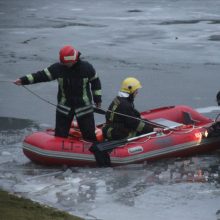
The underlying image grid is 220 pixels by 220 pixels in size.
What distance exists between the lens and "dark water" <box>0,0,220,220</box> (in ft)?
34.0

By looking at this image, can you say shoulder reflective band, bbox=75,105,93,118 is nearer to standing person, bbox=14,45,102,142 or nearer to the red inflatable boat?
standing person, bbox=14,45,102,142

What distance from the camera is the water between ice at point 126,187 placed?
32.3ft

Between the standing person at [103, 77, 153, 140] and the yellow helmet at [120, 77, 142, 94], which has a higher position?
the yellow helmet at [120, 77, 142, 94]

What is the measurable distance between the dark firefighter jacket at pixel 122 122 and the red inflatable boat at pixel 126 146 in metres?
0.15

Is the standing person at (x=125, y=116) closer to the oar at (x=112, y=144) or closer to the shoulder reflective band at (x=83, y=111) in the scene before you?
the oar at (x=112, y=144)

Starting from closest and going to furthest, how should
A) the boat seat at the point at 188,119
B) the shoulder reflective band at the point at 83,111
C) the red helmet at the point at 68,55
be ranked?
1. the red helmet at the point at 68,55
2. the shoulder reflective band at the point at 83,111
3. the boat seat at the point at 188,119

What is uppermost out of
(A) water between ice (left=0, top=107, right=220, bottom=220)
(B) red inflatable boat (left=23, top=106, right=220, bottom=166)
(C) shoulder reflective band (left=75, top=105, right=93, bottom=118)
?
(C) shoulder reflective band (left=75, top=105, right=93, bottom=118)

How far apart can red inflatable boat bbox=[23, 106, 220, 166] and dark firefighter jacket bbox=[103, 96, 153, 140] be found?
0.15 meters

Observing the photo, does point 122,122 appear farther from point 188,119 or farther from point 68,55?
point 188,119

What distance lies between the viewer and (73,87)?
11867 millimetres

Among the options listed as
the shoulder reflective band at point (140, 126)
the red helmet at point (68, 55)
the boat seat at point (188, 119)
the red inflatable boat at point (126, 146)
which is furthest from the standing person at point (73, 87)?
the boat seat at point (188, 119)

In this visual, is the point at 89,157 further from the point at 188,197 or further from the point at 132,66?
the point at 132,66

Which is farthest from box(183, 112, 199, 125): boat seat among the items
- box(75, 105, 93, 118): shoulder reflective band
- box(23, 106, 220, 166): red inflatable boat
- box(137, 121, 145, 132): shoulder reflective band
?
box(75, 105, 93, 118): shoulder reflective band

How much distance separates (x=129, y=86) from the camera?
473 inches
